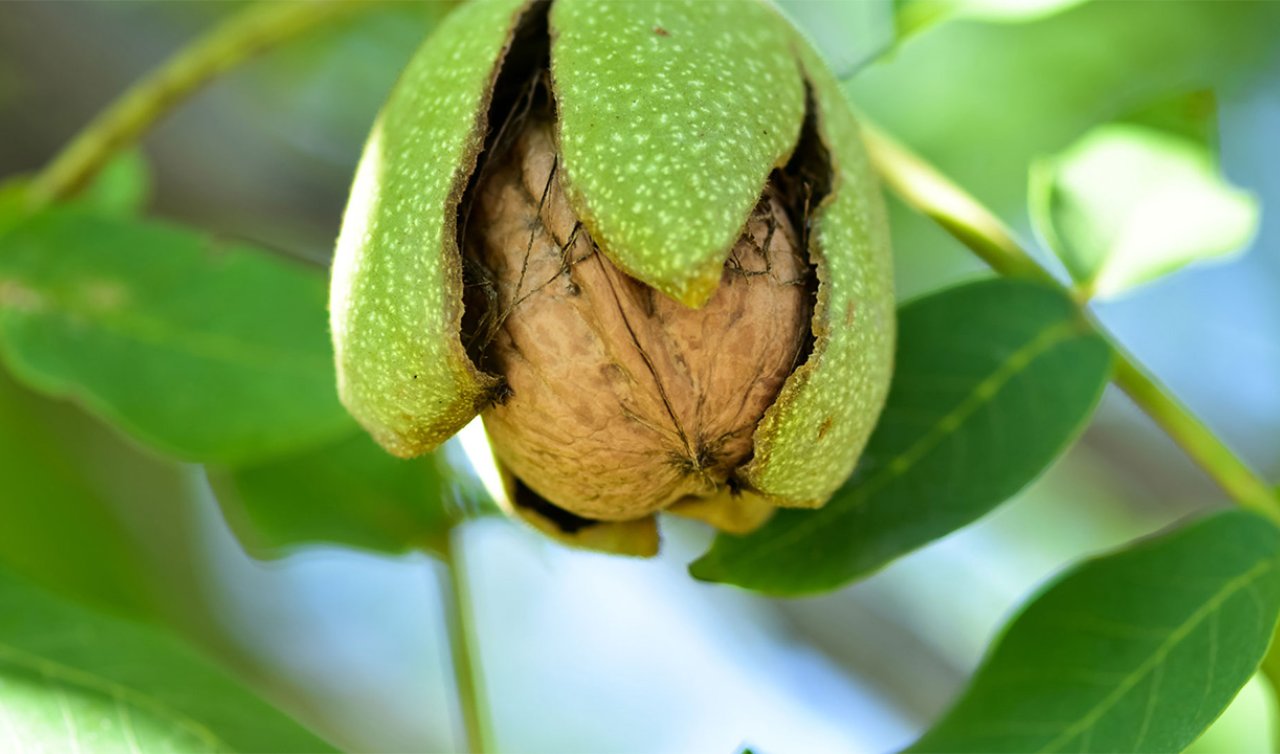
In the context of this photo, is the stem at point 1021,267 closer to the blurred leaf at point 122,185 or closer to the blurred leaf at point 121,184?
the blurred leaf at point 121,184

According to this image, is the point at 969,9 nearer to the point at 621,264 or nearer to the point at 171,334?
the point at 621,264

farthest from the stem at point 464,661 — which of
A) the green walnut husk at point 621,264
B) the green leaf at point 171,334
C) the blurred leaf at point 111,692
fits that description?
the green walnut husk at point 621,264

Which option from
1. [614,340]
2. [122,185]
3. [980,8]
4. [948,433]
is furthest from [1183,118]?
[122,185]

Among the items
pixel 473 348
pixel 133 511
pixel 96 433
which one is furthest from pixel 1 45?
pixel 473 348

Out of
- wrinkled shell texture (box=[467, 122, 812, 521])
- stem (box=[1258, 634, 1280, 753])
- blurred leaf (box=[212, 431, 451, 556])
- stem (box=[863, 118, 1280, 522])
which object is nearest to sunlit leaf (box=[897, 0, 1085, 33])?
stem (box=[863, 118, 1280, 522])

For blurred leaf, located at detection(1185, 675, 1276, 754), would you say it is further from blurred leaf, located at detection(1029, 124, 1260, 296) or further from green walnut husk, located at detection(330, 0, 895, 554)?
green walnut husk, located at detection(330, 0, 895, 554)
